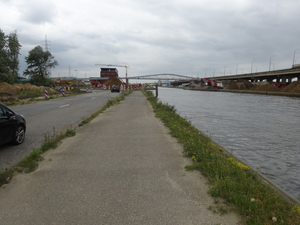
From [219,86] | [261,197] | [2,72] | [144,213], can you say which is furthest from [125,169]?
[219,86]

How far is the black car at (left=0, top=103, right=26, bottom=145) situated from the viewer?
6.69 meters

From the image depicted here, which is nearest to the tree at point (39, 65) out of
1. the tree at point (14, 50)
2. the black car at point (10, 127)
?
the tree at point (14, 50)

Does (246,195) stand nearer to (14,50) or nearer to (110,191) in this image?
(110,191)

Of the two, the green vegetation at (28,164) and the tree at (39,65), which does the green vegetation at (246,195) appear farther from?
the tree at (39,65)

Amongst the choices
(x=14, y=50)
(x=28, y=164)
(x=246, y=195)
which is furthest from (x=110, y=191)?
(x=14, y=50)

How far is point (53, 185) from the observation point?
4441 millimetres

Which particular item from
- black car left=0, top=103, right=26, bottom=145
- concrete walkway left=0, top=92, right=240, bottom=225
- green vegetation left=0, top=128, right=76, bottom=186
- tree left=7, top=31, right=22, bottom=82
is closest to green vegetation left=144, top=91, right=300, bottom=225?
concrete walkway left=0, top=92, right=240, bottom=225

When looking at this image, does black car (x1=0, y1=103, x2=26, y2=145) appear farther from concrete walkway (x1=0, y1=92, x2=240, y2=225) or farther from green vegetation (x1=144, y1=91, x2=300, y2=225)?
green vegetation (x1=144, y1=91, x2=300, y2=225)

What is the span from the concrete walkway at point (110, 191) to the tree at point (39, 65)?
6755 cm

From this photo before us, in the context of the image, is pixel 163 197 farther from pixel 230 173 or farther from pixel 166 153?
pixel 166 153

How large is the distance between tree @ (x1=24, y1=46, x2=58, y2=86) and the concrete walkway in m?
67.5

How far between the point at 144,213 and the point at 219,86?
99.4 metres

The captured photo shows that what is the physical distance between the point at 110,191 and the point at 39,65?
7323 centimetres

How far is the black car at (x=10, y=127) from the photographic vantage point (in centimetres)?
669
